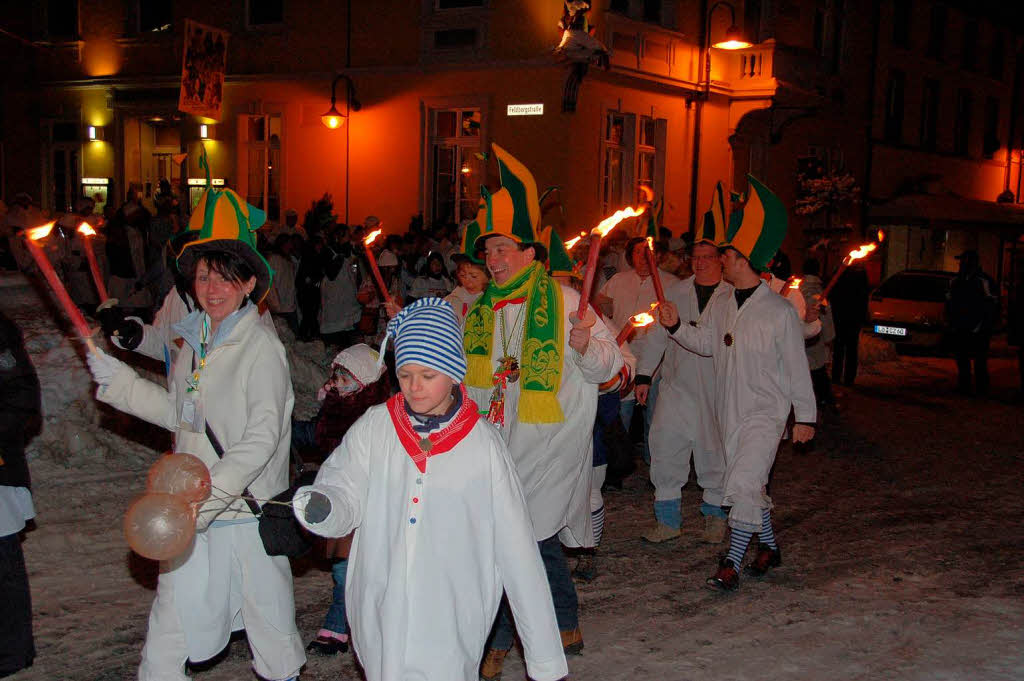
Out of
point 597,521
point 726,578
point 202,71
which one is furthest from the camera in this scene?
point 202,71

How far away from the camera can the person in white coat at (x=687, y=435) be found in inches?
291

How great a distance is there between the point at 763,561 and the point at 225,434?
155 inches

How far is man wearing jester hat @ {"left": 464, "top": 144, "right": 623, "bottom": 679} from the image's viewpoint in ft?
16.4

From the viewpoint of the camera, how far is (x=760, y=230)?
6605 millimetres

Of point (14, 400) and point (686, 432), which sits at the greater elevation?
point (14, 400)

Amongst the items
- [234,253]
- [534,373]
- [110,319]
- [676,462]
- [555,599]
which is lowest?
[555,599]

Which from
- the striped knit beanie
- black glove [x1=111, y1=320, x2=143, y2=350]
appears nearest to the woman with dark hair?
black glove [x1=111, y1=320, x2=143, y2=350]

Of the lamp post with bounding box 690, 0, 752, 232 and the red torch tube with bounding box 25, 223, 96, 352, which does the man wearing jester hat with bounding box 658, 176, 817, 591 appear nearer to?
the red torch tube with bounding box 25, 223, 96, 352

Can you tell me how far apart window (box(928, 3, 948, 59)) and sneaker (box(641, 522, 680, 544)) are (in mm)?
30615

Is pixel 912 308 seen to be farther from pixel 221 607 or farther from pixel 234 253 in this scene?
pixel 221 607

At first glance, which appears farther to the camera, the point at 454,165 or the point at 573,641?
the point at 454,165

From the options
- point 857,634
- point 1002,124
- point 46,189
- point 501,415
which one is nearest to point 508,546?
point 501,415

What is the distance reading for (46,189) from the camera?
24.6 m

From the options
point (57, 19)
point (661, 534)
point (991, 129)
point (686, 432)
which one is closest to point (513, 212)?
point (686, 432)
